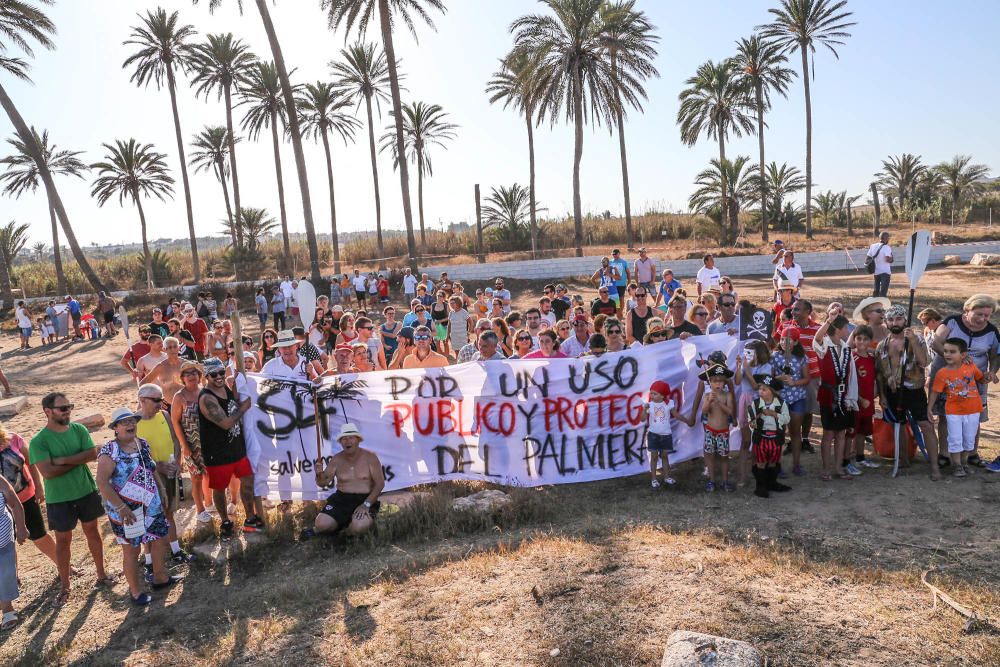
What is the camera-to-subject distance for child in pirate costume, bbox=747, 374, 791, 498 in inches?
253

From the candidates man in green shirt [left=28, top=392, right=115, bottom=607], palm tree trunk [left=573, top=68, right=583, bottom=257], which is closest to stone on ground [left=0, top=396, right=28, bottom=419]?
man in green shirt [left=28, top=392, right=115, bottom=607]

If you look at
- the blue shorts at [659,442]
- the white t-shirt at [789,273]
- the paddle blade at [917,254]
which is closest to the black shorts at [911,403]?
the paddle blade at [917,254]

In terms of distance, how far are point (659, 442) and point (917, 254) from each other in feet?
13.7

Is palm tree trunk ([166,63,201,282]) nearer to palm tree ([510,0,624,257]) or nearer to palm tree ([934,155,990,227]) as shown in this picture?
palm tree ([510,0,624,257])

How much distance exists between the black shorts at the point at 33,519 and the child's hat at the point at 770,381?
6.66m

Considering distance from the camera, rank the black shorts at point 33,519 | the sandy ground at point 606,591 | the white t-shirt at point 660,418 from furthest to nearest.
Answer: the white t-shirt at point 660,418 < the black shorts at point 33,519 < the sandy ground at point 606,591

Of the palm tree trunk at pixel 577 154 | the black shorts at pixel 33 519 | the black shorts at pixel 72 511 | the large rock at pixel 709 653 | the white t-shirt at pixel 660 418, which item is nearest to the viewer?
the large rock at pixel 709 653

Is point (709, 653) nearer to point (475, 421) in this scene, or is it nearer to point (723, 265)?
point (475, 421)

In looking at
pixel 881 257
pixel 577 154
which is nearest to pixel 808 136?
pixel 577 154

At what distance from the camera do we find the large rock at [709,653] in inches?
142

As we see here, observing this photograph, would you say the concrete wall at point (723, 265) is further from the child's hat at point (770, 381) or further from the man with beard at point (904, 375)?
the child's hat at point (770, 381)

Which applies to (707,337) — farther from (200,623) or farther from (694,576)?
(200,623)

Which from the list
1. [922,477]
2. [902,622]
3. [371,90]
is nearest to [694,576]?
[902,622]

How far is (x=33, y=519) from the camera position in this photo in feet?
19.2
